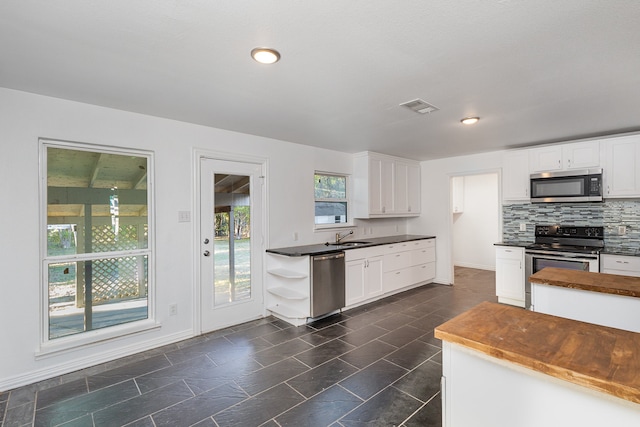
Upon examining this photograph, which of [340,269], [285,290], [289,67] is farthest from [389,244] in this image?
[289,67]

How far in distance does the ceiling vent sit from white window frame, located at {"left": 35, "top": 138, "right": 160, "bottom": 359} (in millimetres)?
2643

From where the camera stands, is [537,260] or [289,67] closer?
[289,67]

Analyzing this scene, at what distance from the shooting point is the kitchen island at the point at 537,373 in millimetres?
909

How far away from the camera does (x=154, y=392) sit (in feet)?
7.57

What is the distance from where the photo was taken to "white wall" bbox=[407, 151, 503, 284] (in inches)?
213

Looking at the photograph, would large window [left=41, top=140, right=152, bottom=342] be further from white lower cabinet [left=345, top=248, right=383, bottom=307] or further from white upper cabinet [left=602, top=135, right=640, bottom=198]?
white upper cabinet [left=602, top=135, right=640, bottom=198]

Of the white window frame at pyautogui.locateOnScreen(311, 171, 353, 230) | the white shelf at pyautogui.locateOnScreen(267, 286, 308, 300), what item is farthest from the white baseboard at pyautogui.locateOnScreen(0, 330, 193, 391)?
the white window frame at pyautogui.locateOnScreen(311, 171, 353, 230)

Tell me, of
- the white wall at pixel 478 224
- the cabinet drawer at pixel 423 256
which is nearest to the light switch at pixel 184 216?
the cabinet drawer at pixel 423 256

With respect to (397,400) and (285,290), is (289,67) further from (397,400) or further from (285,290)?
(285,290)

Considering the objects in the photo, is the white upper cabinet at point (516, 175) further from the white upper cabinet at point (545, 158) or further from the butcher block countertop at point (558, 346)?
the butcher block countertop at point (558, 346)

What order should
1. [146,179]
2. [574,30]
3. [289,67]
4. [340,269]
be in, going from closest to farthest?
1. [574,30]
2. [289,67]
3. [146,179]
4. [340,269]

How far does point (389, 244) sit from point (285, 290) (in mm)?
1837

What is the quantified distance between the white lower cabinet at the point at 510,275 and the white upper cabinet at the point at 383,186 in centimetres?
177

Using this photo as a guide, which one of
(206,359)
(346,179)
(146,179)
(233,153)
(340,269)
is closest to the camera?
(206,359)
